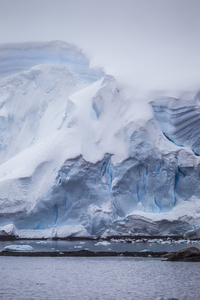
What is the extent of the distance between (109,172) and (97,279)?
13.5 metres

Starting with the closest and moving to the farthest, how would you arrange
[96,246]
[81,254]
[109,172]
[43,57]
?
[81,254]
[96,246]
[109,172]
[43,57]

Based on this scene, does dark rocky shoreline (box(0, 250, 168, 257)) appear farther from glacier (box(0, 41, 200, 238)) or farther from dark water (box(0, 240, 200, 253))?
glacier (box(0, 41, 200, 238))

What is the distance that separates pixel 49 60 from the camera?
3331 cm

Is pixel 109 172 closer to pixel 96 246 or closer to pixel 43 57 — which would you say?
pixel 96 246

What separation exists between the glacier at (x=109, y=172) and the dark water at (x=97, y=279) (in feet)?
27.1

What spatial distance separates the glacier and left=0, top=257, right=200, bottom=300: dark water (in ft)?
27.1

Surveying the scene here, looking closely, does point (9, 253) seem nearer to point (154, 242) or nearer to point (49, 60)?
point (154, 242)

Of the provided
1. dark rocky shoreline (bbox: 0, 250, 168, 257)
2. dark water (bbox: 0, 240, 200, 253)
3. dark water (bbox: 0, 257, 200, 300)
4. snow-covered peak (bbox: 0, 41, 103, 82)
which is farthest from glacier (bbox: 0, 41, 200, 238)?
dark water (bbox: 0, 257, 200, 300)

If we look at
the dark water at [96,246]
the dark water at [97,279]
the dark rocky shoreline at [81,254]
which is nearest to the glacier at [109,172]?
the dark water at [96,246]

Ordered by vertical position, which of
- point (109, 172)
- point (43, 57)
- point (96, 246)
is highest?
point (43, 57)

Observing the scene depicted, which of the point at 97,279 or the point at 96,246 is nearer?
the point at 97,279

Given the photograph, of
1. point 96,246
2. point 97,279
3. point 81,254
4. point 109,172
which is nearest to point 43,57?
point 109,172

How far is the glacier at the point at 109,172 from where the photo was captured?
24891mm

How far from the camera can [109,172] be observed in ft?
85.5
